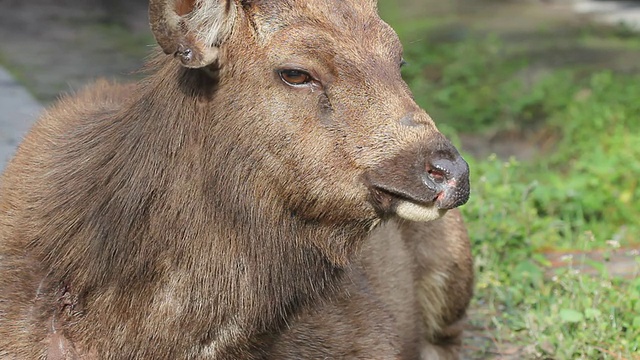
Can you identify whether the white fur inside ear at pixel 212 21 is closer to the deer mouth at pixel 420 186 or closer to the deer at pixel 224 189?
the deer at pixel 224 189

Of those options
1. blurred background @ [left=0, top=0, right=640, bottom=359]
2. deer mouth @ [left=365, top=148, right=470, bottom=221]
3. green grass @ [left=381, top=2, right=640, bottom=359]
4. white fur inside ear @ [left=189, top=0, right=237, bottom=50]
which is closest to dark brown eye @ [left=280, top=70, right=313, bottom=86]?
white fur inside ear @ [left=189, top=0, right=237, bottom=50]

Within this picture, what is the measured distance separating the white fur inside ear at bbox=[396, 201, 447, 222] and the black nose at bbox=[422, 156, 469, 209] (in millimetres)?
42

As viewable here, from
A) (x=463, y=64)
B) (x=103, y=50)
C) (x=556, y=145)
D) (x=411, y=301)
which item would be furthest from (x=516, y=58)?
(x=411, y=301)

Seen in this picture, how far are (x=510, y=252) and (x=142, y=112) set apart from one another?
127 inches

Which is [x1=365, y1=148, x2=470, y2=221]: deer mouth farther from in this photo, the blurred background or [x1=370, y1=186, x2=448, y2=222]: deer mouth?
the blurred background

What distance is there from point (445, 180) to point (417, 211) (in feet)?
0.49

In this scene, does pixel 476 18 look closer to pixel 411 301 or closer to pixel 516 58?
pixel 516 58

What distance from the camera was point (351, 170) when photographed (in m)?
3.37

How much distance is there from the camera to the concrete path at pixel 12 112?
21.2ft

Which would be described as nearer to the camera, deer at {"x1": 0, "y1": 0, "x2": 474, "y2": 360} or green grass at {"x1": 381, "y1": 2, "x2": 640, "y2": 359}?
→ deer at {"x1": 0, "y1": 0, "x2": 474, "y2": 360}

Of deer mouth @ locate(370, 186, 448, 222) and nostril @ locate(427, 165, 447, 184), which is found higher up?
nostril @ locate(427, 165, 447, 184)

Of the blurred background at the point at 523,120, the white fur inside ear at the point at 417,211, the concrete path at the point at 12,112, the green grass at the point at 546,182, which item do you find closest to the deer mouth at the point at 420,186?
the white fur inside ear at the point at 417,211

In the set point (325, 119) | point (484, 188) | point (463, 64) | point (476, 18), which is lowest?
point (476, 18)

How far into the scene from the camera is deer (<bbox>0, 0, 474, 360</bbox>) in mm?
3377
